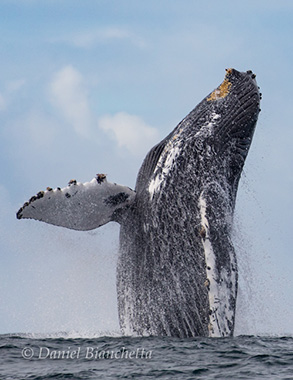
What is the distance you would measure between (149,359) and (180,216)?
11.2ft

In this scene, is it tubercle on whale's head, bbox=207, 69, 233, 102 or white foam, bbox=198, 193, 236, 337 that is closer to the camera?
white foam, bbox=198, 193, 236, 337

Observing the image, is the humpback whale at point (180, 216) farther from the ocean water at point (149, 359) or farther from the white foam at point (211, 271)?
the ocean water at point (149, 359)

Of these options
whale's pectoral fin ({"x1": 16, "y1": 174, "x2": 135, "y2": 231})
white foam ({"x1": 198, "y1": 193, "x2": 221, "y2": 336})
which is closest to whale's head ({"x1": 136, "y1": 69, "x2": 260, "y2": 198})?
whale's pectoral fin ({"x1": 16, "y1": 174, "x2": 135, "y2": 231})

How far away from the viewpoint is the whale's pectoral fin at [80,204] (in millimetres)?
12719

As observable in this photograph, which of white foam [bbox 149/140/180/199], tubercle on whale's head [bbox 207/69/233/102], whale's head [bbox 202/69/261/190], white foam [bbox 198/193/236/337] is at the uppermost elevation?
tubercle on whale's head [bbox 207/69/233/102]

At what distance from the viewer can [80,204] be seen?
12.9 meters

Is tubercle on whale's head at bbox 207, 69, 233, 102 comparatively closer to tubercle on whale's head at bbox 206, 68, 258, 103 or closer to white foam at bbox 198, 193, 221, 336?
tubercle on whale's head at bbox 206, 68, 258, 103

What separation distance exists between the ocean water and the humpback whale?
0.65 meters

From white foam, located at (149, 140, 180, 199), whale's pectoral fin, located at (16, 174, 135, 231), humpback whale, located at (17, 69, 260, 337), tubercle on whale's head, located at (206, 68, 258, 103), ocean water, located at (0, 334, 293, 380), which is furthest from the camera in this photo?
tubercle on whale's head, located at (206, 68, 258, 103)

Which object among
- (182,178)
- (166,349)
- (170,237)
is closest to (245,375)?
(166,349)

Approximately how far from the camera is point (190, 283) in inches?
481

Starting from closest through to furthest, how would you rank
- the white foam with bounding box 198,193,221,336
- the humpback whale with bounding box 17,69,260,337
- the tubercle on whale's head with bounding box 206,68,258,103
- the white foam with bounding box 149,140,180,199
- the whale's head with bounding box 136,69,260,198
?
1. the white foam with bounding box 198,193,221,336
2. the humpback whale with bounding box 17,69,260,337
3. the white foam with bounding box 149,140,180,199
4. the whale's head with bounding box 136,69,260,198
5. the tubercle on whale's head with bounding box 206,68,258,103

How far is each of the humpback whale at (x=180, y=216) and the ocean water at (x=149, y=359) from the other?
0.65 meters

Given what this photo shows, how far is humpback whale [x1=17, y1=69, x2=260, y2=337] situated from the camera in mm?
12148
